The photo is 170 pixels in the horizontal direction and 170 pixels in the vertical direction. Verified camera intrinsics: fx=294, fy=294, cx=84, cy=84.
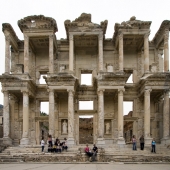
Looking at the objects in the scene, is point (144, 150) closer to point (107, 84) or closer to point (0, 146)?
point (107, 84)

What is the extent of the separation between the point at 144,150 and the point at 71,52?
33.0 feet

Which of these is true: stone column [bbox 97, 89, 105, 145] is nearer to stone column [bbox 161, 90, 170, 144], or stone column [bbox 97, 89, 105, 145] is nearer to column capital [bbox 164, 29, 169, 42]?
stone column [bbox 161, 90, 170, 144]

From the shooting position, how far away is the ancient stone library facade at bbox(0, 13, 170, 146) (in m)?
23.7

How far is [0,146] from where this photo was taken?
21594mm

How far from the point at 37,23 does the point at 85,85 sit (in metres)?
6.85

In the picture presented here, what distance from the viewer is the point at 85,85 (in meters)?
26.4

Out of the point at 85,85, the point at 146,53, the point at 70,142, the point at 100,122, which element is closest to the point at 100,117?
the point at 100,122

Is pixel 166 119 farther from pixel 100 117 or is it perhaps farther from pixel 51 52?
pixel 51 52

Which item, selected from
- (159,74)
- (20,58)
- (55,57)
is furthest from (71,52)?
(159,74)

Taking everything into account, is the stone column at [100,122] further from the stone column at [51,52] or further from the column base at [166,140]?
the column base at [166,140]

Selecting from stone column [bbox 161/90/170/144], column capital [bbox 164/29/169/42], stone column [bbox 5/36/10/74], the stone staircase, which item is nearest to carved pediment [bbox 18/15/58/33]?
stone column [bbox 5/36/10/74]

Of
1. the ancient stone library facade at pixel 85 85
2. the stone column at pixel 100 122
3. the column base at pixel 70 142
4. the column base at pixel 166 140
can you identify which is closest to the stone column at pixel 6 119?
the ancient stone library facade at pixel 85 85

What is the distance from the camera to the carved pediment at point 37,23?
82.3 feet

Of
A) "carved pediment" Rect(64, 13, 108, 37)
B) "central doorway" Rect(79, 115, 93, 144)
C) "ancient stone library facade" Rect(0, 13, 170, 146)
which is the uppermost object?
"carved pediment" Rect(64, 13, 108, 37)
